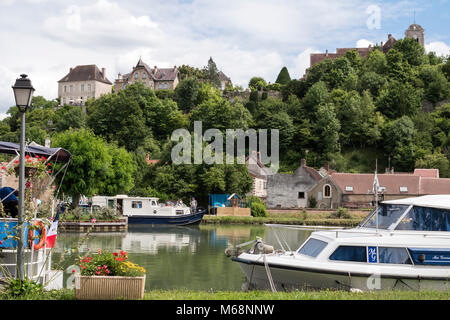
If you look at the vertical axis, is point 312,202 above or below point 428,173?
below

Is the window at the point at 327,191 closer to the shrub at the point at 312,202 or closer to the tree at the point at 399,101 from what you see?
the shrub at the point at 312,202

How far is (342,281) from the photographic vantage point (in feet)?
48.1

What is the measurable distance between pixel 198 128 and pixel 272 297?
75616mm

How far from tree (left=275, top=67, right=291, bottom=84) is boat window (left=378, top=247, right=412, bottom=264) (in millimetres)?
116819

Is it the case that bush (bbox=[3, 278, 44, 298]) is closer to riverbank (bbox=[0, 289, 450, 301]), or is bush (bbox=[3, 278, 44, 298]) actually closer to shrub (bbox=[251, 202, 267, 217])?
riverbank (bbox=[0, 289, 450, 301])

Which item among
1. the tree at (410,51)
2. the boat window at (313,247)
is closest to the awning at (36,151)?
the boat window at (313,247)

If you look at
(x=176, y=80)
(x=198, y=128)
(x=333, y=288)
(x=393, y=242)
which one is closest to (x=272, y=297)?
(x=333, y=288)

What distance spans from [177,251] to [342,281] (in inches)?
648

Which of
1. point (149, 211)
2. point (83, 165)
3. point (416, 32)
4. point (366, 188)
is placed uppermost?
point (416, 32)

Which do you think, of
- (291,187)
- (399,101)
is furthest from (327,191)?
(399,101)

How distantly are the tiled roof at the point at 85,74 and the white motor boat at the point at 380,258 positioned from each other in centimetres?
12488

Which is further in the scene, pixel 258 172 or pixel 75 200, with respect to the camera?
pixel 258 172

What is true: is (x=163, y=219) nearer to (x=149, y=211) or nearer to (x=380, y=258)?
(x=149, y=211)

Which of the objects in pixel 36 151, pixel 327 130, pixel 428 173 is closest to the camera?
pixel 36 151
